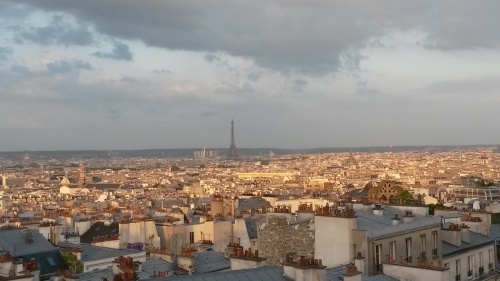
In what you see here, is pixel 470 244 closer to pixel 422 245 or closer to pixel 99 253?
pixel 422 245

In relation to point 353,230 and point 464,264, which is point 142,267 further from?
point 464,264

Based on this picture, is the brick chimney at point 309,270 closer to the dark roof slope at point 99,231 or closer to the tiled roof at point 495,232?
the tiled roof at point 495,232

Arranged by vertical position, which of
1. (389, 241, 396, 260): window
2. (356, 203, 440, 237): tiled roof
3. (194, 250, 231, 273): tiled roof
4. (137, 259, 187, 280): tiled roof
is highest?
(356, 203, 440, 237): tiled roof

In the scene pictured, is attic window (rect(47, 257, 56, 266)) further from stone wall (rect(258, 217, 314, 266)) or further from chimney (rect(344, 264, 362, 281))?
chimney (rect(344, 264, 362, 281))

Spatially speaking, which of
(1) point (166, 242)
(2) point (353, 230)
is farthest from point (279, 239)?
(1) point (166, 242)

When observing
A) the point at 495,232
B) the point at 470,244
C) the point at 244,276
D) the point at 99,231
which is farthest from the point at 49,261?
the point at 495,232

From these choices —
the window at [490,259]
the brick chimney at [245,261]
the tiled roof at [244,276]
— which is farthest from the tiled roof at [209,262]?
the window at [490,259]

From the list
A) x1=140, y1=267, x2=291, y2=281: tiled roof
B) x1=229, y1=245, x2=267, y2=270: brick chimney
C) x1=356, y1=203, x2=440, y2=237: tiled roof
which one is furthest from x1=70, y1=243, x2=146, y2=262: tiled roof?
x1=140, y1=267, x2=291, y2=281: tiled roof
